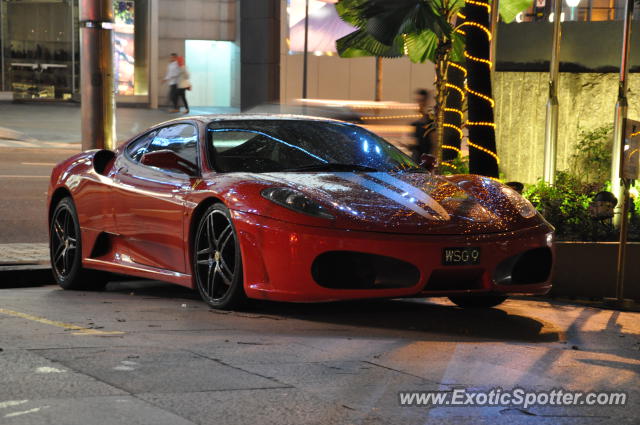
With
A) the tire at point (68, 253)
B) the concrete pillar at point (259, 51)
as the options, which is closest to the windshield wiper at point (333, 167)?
Answer: the tire at point (68, 253)

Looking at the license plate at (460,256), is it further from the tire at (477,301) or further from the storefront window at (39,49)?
the storefront window at (39,49)

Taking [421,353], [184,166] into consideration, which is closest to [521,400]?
[421,353]

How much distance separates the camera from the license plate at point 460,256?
6.68 meters

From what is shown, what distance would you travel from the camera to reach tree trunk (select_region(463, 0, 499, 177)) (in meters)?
12.1

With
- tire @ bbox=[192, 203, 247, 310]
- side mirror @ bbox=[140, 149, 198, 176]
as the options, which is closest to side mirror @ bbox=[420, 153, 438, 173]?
side mirror @ bbox=[140, 149, 198, 176]

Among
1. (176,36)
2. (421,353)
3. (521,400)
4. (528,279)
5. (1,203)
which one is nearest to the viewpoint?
(521,400)

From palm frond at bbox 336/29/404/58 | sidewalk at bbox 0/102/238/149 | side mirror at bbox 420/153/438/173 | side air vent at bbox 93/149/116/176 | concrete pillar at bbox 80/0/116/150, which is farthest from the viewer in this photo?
sidewalk at bbox 0/102/238/149

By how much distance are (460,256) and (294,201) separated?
1033 millimetres

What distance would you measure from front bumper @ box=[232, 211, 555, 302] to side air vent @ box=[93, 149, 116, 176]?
2144mm

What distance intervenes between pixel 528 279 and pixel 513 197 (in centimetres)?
61

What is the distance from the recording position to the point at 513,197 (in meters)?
7.51

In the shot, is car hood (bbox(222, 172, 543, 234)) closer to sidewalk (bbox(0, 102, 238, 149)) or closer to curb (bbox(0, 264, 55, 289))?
curb (bbox(0, 264, 55, 289))

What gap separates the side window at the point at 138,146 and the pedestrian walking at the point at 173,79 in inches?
1002

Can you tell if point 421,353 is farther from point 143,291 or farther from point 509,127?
point 509,127
